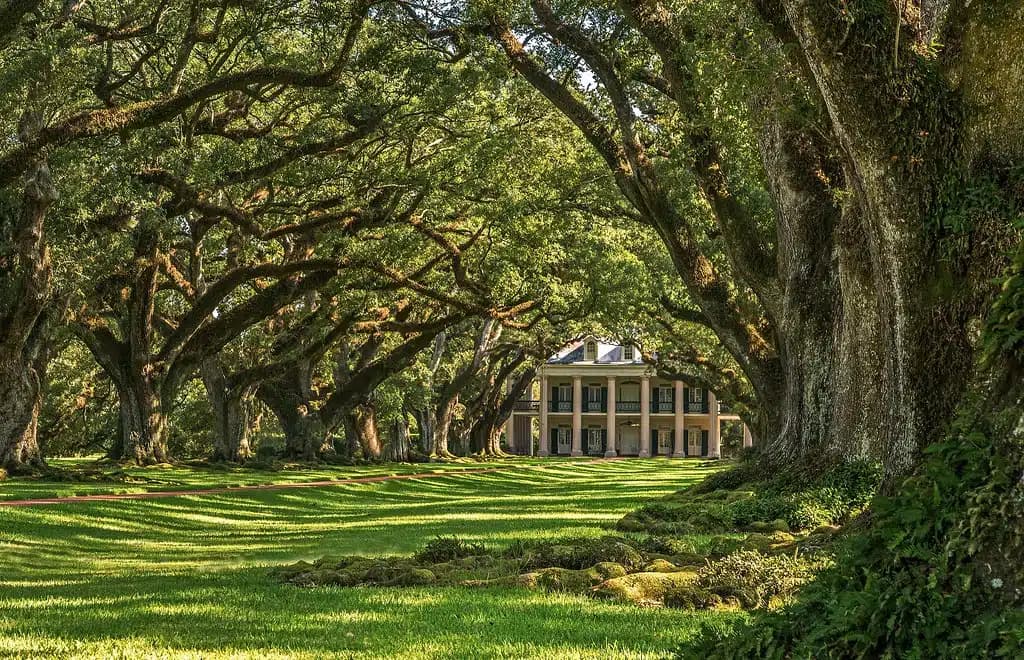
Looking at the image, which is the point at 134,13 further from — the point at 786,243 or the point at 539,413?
the point at 539,413

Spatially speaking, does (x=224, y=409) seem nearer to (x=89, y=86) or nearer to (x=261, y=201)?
(x=261, y=201)

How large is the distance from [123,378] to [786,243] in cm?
2021

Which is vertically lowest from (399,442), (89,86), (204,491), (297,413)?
(204,491)

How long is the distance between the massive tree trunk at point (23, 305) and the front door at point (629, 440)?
6841 cm

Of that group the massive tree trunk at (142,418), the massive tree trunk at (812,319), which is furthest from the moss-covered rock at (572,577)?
the massive tree trunk at (142,418)

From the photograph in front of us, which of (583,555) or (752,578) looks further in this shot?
(583,555)

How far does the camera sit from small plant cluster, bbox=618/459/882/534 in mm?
12672

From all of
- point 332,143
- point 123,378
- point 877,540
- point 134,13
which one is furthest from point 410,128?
point 877,540

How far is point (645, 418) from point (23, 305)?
6867 cm

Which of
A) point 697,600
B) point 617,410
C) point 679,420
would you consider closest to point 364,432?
point 697,600

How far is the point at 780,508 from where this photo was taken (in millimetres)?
13148

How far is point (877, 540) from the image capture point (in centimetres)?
446

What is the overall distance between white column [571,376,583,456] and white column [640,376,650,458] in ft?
16.1

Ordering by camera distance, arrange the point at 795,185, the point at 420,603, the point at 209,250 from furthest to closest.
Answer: the point at 209,250 < the point at 795,185 < the point at 420,603
